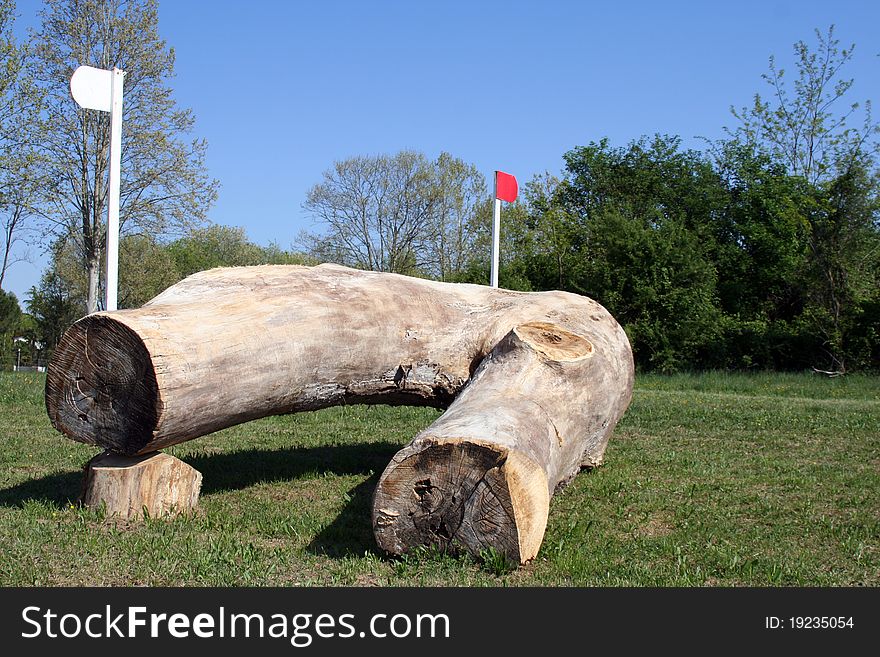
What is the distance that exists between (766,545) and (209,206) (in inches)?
886

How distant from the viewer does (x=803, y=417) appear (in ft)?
32.5

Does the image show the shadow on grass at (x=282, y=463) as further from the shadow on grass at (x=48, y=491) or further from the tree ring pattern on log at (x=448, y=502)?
the tree ring pattern on log at (x=448, y=502)

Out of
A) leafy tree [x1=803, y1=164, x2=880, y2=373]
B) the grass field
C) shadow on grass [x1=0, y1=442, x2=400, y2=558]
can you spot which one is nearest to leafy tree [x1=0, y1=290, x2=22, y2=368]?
the grass field

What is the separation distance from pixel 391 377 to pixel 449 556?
1898 millimetres

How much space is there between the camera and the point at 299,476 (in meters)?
6.50

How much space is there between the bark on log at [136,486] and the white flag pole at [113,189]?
84.3 inches

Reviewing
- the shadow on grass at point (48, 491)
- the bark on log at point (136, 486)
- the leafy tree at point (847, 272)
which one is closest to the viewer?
the bark on log at point (136, 486)

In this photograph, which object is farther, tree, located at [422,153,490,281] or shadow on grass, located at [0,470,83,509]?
tree, located at [422,153,490,281]

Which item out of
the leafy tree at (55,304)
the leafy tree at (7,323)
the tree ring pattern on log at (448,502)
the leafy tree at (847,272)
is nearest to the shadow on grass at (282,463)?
the tree ring pattern on log at (448,502)

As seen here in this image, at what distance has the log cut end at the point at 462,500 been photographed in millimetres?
3916

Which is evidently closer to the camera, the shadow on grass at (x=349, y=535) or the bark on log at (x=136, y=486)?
the shadow on grass at (x=349, y=535)

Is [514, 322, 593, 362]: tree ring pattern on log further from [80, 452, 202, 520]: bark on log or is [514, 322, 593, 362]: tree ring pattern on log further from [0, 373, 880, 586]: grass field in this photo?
[80, 452, 202, 520]: bark on log

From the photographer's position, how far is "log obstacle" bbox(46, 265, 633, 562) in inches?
159

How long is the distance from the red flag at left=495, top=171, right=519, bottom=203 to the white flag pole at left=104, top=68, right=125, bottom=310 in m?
4.29
